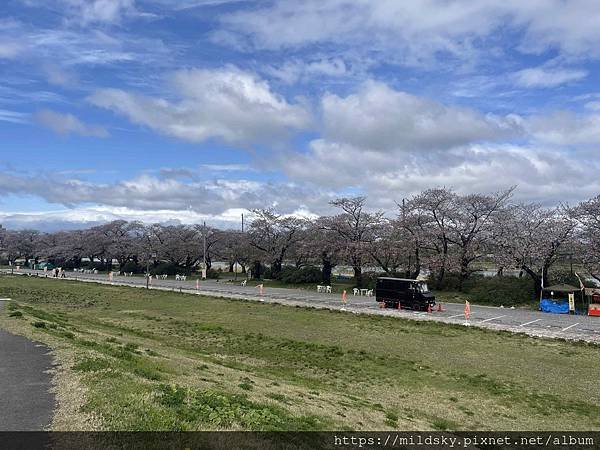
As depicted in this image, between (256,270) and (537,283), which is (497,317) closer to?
(537,283)

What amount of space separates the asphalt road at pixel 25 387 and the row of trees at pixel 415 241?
3260cm

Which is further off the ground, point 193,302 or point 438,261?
point 438,261

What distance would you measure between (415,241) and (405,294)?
12.0 meters

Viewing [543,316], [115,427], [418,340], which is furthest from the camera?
[543,316]

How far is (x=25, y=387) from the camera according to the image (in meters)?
8.25

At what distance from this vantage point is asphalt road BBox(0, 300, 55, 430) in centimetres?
655

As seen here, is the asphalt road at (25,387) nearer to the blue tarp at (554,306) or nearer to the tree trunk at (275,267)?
the blue tarp at (554,306)

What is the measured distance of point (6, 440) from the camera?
582 cm

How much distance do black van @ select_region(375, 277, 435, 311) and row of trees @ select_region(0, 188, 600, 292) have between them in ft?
31.1

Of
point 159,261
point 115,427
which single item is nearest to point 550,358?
point 115,427

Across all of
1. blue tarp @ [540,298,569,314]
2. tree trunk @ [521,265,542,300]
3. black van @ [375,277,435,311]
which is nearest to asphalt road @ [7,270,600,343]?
blue tarp @ [540,298,569,314]

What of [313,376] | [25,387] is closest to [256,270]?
[313,376]

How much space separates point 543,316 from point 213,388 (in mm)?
25392

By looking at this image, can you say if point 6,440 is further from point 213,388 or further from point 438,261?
point 438,261
